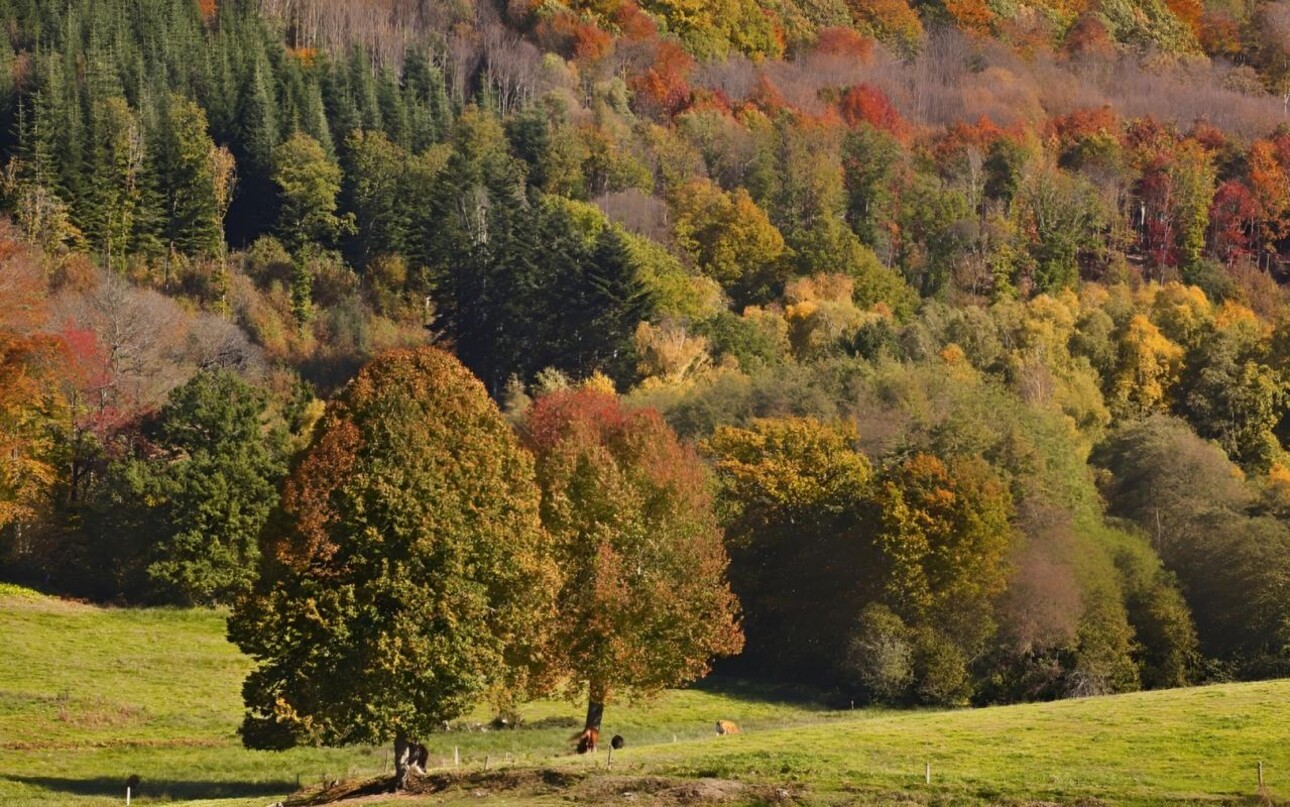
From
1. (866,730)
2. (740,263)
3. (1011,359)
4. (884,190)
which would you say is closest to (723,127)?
(884,190)

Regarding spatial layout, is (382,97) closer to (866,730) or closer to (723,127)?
(723,127)

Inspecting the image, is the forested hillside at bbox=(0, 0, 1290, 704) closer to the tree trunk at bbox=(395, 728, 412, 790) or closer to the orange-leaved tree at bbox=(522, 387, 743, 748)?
the orange-leaved tree at bbox=(522, 387, 743, 748)

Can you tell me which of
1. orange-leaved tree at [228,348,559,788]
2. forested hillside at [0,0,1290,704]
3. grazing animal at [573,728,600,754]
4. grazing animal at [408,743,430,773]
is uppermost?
forested hillside at [0,0,1290,704]

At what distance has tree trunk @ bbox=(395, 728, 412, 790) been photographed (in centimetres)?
5447

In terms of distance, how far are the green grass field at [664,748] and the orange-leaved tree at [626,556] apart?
10.3 ft

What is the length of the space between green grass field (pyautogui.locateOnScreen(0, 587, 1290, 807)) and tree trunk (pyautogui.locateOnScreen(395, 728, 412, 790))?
1631mm

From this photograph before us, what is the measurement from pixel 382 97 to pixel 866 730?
5284 inches

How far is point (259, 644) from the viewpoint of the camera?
54.8 metres

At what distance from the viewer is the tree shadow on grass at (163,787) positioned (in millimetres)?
59625

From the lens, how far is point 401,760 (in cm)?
5469

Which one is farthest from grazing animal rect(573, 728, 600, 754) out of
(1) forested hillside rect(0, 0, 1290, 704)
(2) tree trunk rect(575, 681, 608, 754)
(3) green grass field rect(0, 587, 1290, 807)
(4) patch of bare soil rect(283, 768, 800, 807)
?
(4) patch of bare soil rect(283, 768, 800, 807)

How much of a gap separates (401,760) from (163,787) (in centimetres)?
1036

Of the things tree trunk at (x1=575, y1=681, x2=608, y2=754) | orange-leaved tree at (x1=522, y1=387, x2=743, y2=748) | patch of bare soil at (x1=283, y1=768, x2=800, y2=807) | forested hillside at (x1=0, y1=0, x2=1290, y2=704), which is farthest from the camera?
forested hillside at (x1=0, y1=0, x2=1290, y2=704)

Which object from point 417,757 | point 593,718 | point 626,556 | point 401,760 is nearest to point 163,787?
point 417,757
